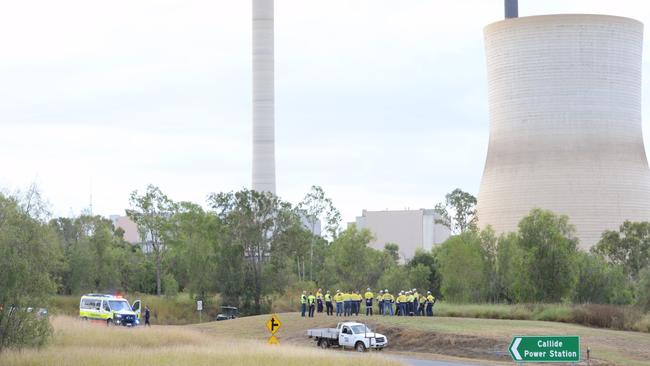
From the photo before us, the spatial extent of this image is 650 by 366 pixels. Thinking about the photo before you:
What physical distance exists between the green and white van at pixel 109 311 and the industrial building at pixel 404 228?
3698 inches

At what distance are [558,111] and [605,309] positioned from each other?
27415 millimetres

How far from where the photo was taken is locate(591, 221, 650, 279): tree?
2749 inches

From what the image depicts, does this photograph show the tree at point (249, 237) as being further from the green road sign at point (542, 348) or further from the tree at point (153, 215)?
the green road sign at point (542, 348)

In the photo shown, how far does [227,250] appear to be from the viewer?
2437 inches

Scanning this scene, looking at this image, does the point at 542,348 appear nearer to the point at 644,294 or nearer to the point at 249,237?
the point at 644,294

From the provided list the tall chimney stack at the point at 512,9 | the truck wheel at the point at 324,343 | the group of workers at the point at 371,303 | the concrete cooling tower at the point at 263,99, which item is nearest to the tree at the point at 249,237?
the group of workers at the point at 371,303

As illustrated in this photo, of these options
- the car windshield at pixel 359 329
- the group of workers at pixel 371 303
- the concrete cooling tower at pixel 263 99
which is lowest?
the car windshield at pixel 359 329

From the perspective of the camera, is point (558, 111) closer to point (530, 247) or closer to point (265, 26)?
point (530, 247)

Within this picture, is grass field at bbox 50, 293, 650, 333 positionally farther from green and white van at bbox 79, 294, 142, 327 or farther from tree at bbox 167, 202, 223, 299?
tree at bbox 167, 202, 223, 299

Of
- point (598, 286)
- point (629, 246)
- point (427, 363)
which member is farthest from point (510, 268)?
point (427, 363)

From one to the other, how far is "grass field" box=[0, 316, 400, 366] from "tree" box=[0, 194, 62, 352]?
29.0 inches

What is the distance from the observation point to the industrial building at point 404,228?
137m

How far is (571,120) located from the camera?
229 ft

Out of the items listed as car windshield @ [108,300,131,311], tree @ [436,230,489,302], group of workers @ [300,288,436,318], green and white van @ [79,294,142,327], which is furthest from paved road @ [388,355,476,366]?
tree @ [436,230,489,302]
